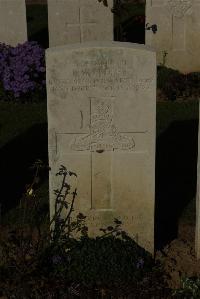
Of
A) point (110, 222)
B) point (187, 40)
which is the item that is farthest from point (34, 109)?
point (110, 222)

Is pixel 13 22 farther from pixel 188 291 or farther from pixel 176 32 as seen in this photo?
pixel 188 291

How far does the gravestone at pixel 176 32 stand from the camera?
37.6 feet

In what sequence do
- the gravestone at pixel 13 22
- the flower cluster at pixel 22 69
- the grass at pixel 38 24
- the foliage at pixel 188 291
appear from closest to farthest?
the foliage at pixel 188 291, the flower cluster at pixel 22 69, the gravestone at pixel 13 22, the grass at pixel 38 24

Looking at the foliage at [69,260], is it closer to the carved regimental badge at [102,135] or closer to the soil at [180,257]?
the soil at [180,257]

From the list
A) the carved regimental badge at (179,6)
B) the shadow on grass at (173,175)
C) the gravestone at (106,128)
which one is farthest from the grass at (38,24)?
the gravestone at (106,128)

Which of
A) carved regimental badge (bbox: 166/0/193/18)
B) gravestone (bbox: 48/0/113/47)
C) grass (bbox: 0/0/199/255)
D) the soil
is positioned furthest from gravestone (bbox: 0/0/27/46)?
the soil

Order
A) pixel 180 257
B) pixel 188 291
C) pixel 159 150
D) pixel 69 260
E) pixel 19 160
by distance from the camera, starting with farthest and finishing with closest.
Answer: pixel 159 150
pixel 19 160
pixel 180 257
pixel 69 260
pixel 188 291

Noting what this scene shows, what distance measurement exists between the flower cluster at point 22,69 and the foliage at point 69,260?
4.63m

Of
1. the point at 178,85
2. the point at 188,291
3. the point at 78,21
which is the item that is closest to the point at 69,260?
the point at 188,291

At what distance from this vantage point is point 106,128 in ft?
18.8

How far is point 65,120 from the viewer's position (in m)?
5.68

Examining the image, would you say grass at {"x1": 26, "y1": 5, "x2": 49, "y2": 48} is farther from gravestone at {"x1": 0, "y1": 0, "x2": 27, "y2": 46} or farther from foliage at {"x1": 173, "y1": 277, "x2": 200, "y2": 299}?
foliage at {"x1": 173, "y1": 277, "x2": 200, "y2": 299}

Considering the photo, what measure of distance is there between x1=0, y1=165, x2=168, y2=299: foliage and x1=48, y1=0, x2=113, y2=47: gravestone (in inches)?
238

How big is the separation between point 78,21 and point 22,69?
1707 mm
